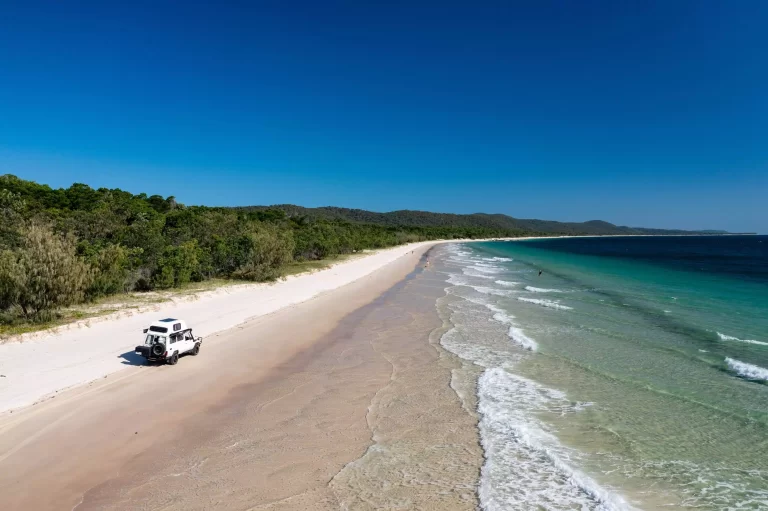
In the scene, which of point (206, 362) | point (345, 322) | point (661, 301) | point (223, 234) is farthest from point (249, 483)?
point (223, 234)

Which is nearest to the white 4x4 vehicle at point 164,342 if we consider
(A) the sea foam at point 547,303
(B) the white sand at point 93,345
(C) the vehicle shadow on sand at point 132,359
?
(C) the vehicle shadow on sand at point 132,359

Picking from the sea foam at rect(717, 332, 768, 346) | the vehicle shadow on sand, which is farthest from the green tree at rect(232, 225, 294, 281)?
the sea foam at rect(717, 332, 768, 346)

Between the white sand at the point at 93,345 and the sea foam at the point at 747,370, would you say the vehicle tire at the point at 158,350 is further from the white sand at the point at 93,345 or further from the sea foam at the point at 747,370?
the sea foam at the point at 747,370

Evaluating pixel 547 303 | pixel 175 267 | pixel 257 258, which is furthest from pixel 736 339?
pixel 175 267

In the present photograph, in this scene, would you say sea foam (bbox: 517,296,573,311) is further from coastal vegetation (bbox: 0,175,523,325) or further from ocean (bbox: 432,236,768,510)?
coastal vegetation (bbox: 0,175,523,325)

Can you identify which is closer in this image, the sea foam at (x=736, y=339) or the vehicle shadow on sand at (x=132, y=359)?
the vehicle shadow on sand at (x=132, y=359)

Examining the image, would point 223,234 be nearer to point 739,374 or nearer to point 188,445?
point 188,445
